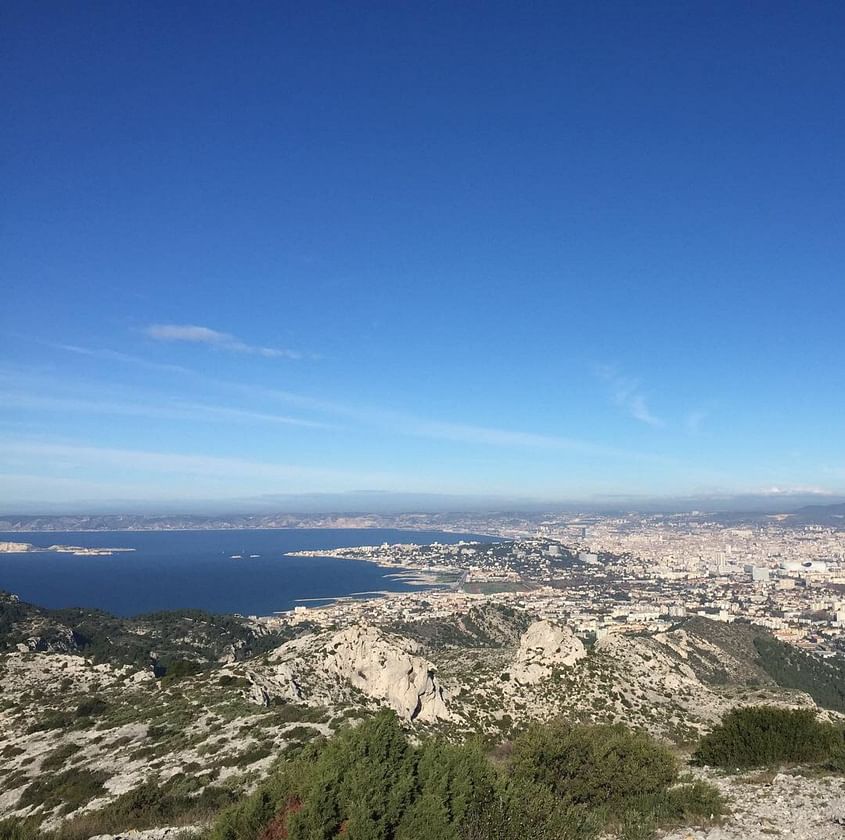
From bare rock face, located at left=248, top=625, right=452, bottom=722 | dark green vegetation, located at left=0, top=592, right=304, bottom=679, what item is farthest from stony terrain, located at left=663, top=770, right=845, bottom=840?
dark green vegetation, located at left=0, top=592, right=304, bottom=679

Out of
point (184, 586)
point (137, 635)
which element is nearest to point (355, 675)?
point (137, 635)

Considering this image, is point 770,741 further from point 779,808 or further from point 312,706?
point 312,706

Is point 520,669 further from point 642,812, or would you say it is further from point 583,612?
point 583,612

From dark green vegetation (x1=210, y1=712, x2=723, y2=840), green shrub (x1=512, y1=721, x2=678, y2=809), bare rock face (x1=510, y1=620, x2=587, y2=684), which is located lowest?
bare rock face (x1=510, y1=620, x2=587, y2=684)

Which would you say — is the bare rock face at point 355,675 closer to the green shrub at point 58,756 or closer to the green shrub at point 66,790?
the green shrub at point 58,756

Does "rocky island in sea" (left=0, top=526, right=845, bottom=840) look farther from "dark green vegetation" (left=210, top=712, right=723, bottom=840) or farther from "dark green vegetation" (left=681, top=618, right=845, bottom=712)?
"dark green vegetation" (left=681, top=618, right=845, bottom=712)

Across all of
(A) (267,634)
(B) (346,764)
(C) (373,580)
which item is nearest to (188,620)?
(A) (267,634)
